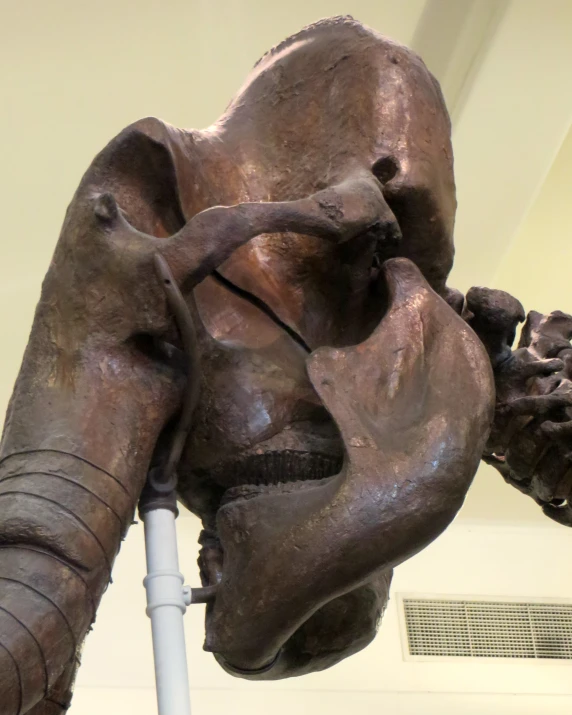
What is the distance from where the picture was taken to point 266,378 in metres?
0.92

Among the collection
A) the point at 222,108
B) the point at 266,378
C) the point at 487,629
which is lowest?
the point at 487,629

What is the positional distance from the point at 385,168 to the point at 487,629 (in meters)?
2.16

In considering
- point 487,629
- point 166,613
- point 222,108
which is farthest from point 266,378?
point 487,629

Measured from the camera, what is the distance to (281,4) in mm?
2098

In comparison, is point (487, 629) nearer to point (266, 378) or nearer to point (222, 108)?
point (222, 108)

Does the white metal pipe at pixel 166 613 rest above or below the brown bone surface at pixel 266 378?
below

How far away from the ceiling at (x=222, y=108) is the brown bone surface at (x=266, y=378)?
108 centimetres

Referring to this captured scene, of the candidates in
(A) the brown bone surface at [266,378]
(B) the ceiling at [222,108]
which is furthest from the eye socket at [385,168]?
(B) the ceiling at [222,108]

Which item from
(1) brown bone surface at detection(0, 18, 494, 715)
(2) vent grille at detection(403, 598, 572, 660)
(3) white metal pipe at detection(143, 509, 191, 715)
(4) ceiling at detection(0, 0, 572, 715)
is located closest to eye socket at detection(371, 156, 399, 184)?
(1) brown bone surface at detection(0, 18, 494, 715)

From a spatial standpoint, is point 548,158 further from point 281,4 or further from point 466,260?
point 281,4

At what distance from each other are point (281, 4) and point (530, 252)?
1018 millimetres

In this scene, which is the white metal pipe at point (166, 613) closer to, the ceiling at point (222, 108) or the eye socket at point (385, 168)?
the eye socket at point (385, 168)

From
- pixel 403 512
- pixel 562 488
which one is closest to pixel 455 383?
pixel 403 512

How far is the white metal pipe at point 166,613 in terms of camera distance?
766mm
